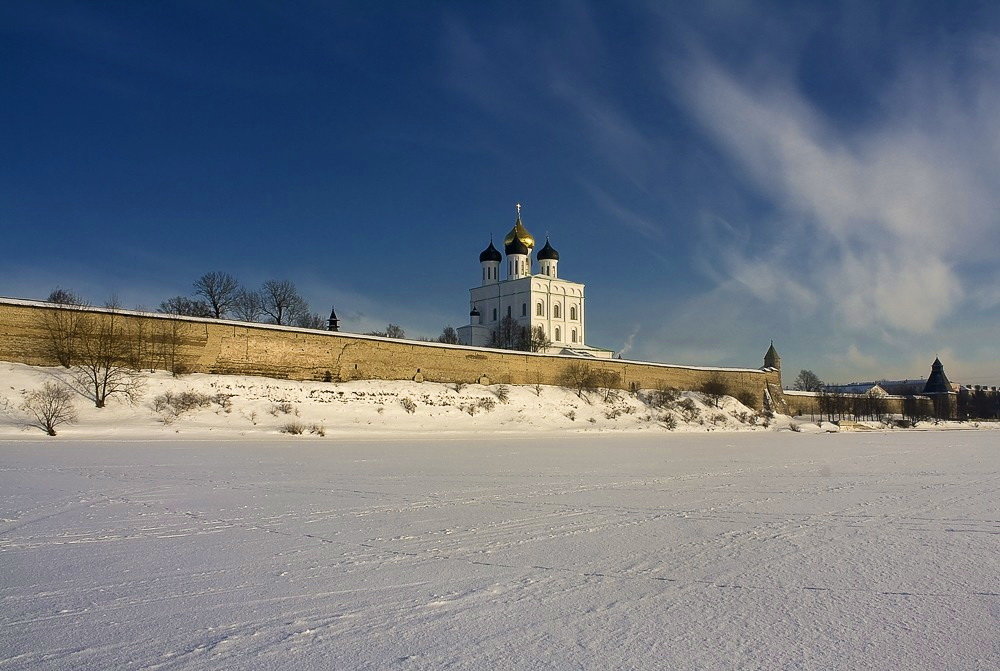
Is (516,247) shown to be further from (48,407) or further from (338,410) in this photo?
(48,407)

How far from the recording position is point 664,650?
122 inches

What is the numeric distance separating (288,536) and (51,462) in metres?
7.28

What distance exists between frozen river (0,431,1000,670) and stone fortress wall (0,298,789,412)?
48.8 feet

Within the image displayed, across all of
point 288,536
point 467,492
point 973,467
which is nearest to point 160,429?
point 467,492

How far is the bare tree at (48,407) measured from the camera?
18422 millimetres

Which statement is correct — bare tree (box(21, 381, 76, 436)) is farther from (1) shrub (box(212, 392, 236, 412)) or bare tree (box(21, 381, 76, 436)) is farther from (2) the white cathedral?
(2) the white cathedral

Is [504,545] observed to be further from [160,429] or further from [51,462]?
[160,429]

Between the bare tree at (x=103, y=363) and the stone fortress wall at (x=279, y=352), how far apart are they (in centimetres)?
26

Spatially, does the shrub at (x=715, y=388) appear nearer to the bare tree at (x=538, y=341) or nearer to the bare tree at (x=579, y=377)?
the bare tree at (x=579, y=377)

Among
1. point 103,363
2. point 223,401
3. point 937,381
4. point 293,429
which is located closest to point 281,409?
point 223,401

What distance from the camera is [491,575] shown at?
4332 mm

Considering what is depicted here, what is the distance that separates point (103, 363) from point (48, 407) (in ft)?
12.0

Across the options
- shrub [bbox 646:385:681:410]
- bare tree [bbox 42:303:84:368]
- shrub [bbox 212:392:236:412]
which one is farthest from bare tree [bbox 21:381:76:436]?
shrub [bbox 646:385:681:410]

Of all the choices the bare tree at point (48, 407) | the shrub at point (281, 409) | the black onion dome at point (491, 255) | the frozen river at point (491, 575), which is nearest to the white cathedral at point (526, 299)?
the black onion dome at point (491, 255)
